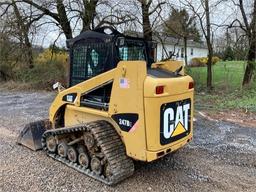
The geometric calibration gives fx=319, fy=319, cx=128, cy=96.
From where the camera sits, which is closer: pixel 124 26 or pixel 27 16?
Answer: pixel 124 26

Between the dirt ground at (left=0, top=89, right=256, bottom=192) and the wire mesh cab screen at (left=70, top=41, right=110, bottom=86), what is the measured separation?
1.40m

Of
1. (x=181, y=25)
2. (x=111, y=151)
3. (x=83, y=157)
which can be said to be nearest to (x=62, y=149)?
(x=83, y=157)

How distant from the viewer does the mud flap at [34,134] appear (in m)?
5.55

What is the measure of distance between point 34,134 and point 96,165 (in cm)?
182

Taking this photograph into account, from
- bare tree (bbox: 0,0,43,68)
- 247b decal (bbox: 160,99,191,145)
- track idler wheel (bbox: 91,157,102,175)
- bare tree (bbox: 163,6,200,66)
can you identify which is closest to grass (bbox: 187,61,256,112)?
bare tree (bbox: 163,6,200,66)

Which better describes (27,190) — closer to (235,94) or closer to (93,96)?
(93,96)

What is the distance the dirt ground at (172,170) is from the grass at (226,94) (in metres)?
2.94

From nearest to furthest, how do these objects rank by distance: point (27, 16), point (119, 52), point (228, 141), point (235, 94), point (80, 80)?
1. point (119, 52)
2. point (80, 80)
3. point (228, 141)
4. point (235, 94)
5. point (27, 16)

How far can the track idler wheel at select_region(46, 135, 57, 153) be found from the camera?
5078 mm

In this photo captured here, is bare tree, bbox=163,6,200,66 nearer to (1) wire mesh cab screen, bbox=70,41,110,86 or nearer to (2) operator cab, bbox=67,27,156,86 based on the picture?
(2) operator cab, bbox=67,27,156,86

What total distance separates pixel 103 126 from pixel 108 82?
59 cm

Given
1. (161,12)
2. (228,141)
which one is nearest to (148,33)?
(161,12)

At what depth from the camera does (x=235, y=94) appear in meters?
11.2

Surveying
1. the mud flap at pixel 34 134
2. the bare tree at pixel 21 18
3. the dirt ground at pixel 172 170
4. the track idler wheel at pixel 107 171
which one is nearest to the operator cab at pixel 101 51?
the mud flap at pixel 34 134
